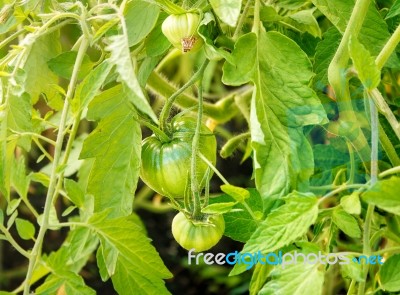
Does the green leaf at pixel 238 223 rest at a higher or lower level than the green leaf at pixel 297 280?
lower

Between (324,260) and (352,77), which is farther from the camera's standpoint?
(352,77)

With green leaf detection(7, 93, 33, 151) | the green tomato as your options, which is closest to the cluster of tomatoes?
the green tomato

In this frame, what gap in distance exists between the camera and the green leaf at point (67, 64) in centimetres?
70

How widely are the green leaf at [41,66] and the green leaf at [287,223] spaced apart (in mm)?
323

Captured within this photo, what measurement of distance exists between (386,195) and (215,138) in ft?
0.68

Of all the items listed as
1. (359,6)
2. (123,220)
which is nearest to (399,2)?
(359,6)

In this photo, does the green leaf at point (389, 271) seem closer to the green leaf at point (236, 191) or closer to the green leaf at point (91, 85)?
the green leaf at point (236, 191)

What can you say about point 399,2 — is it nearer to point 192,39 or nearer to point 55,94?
point 192,39

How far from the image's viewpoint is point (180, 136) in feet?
2.10

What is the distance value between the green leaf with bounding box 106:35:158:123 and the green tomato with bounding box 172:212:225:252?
15 centimetres

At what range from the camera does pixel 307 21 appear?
2.25 feet

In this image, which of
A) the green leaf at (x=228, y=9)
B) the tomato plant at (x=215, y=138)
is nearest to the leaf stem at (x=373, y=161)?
the tomato plant at (x=215, y=138)

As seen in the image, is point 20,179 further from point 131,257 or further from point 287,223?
point 287,223

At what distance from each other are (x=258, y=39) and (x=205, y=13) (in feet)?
0.16
